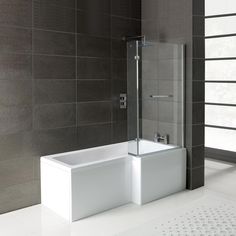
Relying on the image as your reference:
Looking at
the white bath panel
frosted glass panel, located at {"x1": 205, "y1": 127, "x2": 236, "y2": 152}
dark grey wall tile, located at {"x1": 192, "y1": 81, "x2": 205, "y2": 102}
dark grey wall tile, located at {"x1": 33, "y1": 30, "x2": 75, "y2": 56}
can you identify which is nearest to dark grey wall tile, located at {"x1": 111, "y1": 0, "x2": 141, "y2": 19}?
dark grey wall tile, located at {"x1": 33, "y1": 30, "x2": 75, "y2": 56}

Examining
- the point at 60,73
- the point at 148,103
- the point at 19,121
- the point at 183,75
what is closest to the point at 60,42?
the point at 60,73

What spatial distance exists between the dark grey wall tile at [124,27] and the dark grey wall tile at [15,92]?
1.31m

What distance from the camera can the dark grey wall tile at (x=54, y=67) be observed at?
336 centimetres

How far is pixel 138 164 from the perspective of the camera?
341 cm

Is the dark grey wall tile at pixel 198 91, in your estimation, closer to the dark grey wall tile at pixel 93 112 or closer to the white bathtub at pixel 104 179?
the white bathtub at pixel 104 179

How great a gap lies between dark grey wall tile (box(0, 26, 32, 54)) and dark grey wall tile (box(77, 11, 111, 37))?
64 cm

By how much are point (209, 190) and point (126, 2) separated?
8.25ft

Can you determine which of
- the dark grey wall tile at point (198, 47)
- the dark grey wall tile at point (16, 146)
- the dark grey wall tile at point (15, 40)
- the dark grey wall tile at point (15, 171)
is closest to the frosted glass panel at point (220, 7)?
the dark grey wall tile at point (198, 47)

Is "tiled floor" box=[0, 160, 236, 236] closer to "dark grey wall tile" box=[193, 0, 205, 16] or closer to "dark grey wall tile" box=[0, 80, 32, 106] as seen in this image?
"dark grey wall tile" box=[0, 80, 32, 106]

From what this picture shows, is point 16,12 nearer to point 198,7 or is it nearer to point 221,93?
point 198,7

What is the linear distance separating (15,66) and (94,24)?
110 centimetres

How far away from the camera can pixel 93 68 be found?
381 centimetres

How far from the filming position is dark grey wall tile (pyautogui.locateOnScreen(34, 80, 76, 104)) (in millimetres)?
3380

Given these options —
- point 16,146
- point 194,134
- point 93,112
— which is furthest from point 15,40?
point 194,134
